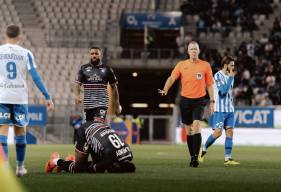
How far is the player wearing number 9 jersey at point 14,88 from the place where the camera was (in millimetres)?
8633

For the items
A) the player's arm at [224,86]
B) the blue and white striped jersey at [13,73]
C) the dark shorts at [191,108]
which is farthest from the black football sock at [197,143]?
the blue and white striped jersey at [13,73]

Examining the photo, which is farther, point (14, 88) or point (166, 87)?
point (166, 87)

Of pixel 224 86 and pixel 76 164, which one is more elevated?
pixel 224 86

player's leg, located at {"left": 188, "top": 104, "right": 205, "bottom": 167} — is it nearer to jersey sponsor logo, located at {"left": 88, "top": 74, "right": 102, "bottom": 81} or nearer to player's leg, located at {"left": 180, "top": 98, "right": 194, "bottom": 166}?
player's leg, located at {"left": 180, "top": 98, "right": 194, "bottom": 166}

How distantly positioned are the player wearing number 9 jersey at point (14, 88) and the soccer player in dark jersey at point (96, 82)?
9.98ft

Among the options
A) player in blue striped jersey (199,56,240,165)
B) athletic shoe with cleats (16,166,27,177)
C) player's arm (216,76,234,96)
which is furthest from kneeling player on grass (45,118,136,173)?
player's arm (216,76,234,96)

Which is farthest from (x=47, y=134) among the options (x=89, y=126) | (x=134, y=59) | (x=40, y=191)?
(x=40, y=191)

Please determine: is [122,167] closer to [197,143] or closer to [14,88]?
[14,88]

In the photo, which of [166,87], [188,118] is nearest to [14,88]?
[166,87]

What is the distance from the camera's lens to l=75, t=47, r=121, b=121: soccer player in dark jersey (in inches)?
469

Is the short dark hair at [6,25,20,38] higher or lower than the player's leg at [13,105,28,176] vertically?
higher

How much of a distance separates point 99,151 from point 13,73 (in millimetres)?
1620

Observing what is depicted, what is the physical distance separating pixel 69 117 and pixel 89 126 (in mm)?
20670

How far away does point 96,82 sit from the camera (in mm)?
11992
